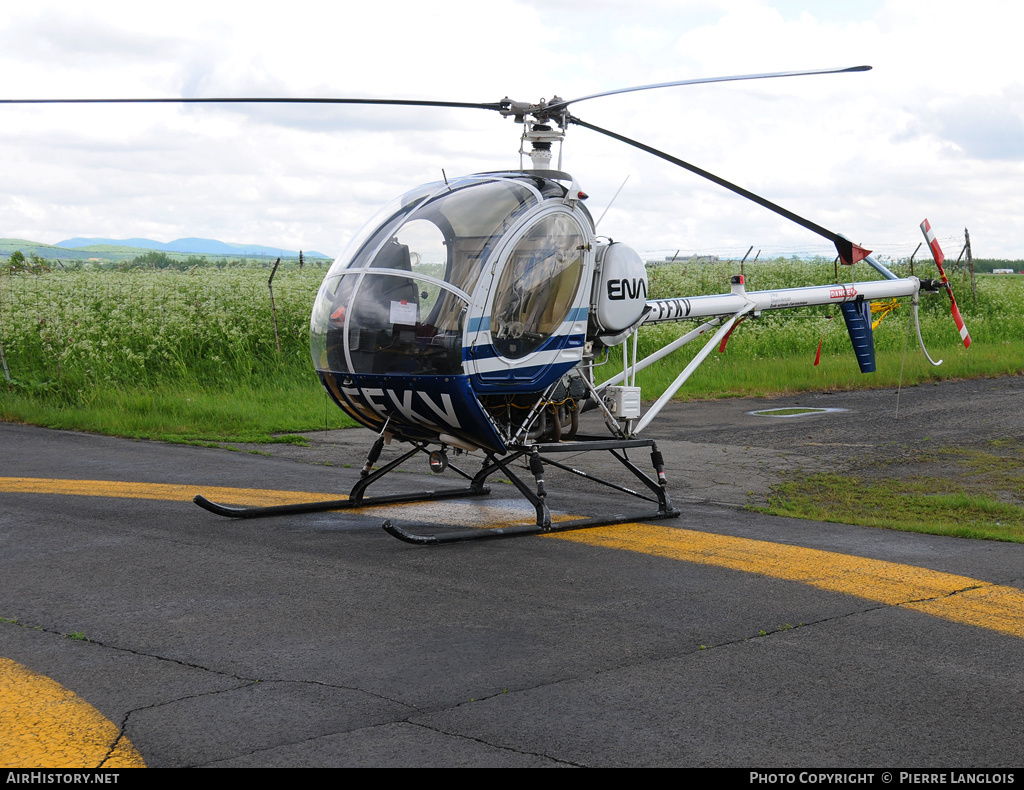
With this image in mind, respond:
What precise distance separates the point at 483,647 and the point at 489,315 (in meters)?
2.82

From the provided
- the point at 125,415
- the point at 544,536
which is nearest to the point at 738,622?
the point at 544,536

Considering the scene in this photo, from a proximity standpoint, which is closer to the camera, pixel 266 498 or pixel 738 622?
pixel 738 622

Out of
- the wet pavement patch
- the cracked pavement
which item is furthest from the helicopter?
the wet pavement patch

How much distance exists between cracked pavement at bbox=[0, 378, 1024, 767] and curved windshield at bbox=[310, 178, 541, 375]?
1.35 metres

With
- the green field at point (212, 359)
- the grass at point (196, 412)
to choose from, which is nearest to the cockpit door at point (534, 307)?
the grass at point (196, 412)

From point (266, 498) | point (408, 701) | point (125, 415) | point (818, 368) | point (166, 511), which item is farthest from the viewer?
point (818, 368)

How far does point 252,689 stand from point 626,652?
175cm

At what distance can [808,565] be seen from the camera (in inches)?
265

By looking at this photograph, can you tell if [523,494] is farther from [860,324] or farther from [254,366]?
[254,366]

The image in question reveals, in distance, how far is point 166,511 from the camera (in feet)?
27.4

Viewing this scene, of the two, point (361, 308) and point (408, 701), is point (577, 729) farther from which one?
point (361, 308)

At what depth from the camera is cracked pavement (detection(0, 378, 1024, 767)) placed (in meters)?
3.90

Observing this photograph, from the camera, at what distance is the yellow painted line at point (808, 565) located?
5.76 metres

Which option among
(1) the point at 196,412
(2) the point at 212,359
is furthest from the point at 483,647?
(2) the point at 212,359
